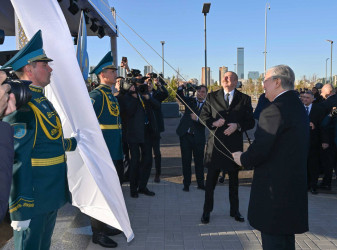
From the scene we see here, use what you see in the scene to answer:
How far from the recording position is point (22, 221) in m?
2.30

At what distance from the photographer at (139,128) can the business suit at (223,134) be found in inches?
55.8

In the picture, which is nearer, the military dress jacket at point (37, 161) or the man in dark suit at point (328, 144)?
the military dress jacket at point (37, 161)

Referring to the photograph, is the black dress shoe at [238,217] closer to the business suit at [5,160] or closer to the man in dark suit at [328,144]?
the man in dark suit at [328,144]

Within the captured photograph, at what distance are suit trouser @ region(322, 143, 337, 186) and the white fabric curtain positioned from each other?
4593 mm

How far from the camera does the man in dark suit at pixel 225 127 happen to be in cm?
451

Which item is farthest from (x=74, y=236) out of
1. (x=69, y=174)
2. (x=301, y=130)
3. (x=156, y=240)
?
(x=301, y=130)

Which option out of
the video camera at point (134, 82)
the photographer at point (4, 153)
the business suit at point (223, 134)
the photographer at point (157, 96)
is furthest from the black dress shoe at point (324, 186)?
the photographer at point (4, 153)

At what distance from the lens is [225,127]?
179 inches

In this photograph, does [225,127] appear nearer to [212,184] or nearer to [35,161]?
[212,184]

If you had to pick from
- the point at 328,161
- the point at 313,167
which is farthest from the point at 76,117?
the point at 328,161

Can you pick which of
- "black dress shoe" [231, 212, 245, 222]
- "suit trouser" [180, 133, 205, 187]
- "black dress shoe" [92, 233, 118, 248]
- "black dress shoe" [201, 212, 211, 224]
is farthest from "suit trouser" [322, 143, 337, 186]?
"black dress shoe" [92, 233, 118, 248]

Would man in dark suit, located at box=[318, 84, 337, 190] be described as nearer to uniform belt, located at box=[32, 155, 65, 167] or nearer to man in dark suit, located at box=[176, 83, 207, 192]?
man in dark suit, located at box=[176, 83, 207, 192]

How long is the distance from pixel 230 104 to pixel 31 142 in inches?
113

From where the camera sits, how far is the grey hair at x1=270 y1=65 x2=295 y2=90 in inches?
104
